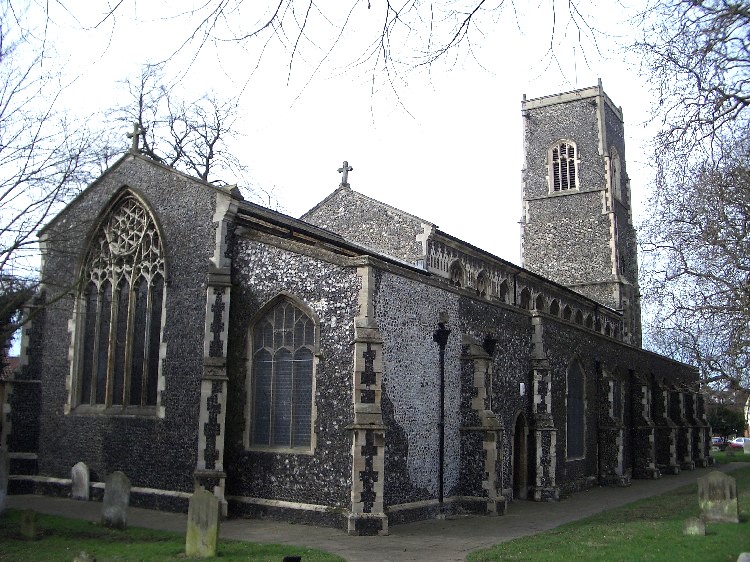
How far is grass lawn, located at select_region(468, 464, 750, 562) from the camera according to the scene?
10336mm

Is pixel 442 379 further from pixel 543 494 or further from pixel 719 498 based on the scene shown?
pixel 719 498

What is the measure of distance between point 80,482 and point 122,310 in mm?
3981

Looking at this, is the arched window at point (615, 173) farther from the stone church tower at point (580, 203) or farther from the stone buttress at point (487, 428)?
the stone buttress at point (487, 428)

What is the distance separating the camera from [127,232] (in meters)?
17.6

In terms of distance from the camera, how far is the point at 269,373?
15.0m

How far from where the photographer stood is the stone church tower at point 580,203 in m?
38.6

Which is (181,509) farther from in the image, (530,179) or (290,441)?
(530,179)

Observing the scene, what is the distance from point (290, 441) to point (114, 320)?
5.81 metres

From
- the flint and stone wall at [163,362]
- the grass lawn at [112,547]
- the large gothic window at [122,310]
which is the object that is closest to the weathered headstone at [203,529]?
the grass lawn at [112,547]

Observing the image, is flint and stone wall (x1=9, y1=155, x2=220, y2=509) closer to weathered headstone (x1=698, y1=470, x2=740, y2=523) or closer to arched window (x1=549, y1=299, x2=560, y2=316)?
weathered headstone (x1=698, y1=470, x2=740, y2=523)

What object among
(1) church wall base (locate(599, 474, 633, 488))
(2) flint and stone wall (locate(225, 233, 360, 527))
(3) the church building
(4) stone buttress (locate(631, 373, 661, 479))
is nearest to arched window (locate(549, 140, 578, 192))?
(4) stone buttress (locate(631, 373, 661, 479))

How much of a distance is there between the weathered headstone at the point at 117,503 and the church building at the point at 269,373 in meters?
1.96

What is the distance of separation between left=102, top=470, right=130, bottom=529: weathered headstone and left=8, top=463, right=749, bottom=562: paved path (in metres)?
0.69

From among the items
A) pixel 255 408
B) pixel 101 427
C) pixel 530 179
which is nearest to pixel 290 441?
pixel 255 408
